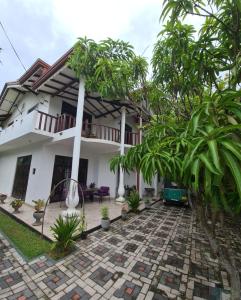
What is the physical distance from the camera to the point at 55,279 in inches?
123

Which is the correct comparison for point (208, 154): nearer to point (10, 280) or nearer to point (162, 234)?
point (10, 280)

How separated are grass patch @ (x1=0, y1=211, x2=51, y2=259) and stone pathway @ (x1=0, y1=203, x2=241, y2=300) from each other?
0.74 feet

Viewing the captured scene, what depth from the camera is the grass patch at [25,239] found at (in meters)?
4.07

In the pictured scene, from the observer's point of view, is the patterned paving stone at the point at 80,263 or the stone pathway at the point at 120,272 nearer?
the stone pathway at the point at 120,272

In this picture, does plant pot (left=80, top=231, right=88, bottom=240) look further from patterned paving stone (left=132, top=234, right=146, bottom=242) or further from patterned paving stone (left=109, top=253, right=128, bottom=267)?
patterned paving stone (left=132, top=234, right=146, bottom=242)

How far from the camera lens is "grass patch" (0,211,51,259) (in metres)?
4.07

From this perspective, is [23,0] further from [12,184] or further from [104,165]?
[12,184]

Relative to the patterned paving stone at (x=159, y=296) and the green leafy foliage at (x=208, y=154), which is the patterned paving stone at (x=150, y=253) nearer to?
the patterned paving stone at (x=159, y=296)

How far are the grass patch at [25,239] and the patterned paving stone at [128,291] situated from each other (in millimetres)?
2201

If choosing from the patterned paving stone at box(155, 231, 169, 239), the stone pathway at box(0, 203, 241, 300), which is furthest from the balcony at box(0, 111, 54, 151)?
the patterned paving stone at box(155, 231, 169, 239)

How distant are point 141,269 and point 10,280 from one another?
2.59 meters

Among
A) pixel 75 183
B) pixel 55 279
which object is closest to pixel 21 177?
pixel 75 183

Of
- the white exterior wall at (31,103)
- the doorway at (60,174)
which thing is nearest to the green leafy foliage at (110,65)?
the white exterior wall at (31,103)

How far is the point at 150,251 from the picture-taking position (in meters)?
4.28
